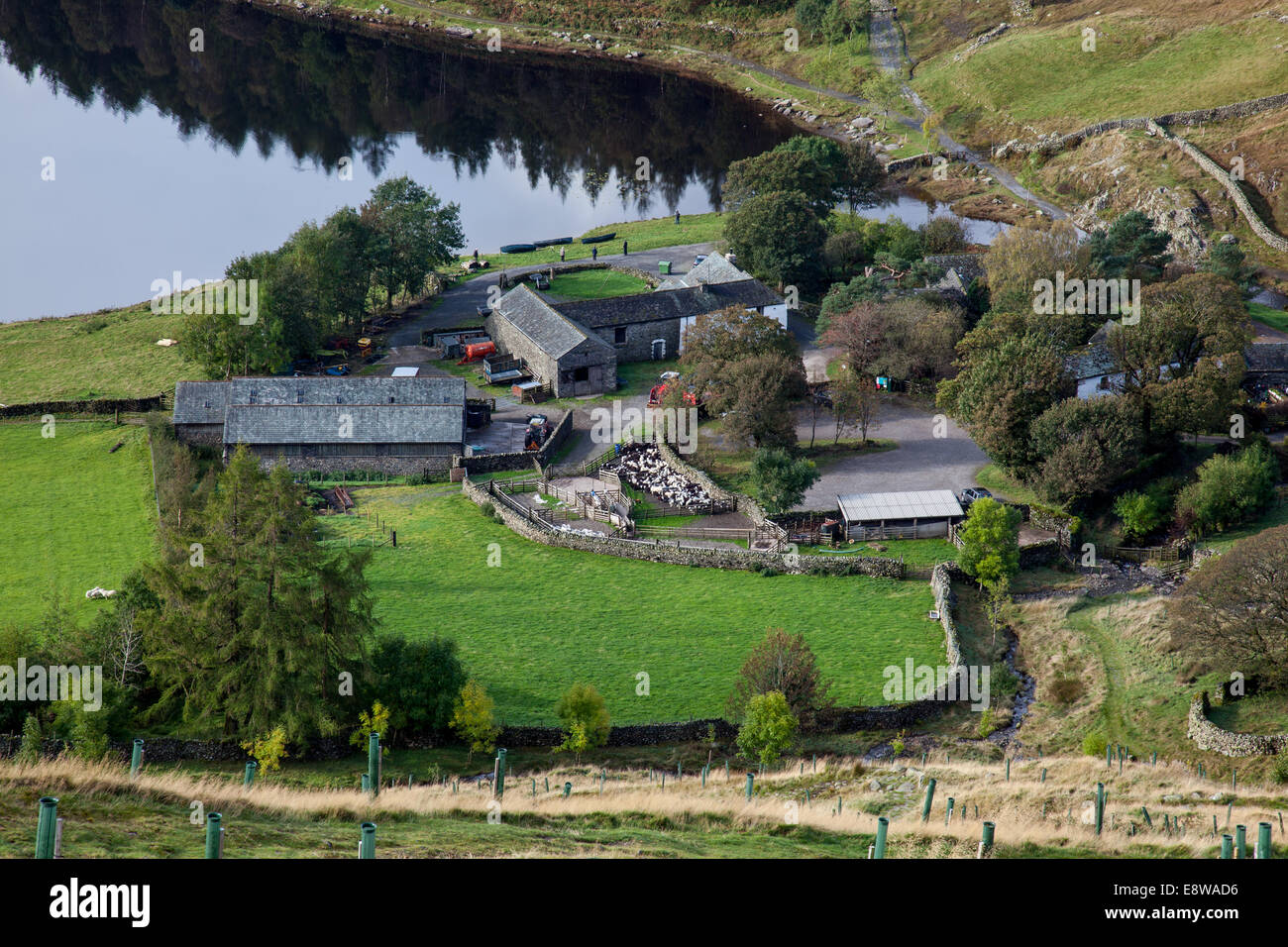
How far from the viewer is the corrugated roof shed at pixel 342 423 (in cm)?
6047

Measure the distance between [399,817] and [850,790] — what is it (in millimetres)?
12998

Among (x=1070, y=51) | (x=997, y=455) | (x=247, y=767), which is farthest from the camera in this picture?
(x=1070, y=51)

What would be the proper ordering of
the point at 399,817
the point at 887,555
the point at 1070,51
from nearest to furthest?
Answer: 1. the point at 399,817
2. the point at 887,555
3. the point at 1070,51

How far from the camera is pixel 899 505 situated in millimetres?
55125

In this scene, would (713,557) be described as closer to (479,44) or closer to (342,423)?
(342,423)

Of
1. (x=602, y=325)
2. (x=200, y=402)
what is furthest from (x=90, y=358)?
(x=602, y=325)

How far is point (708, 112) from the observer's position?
13162cm

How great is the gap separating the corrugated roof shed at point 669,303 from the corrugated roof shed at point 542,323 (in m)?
1.23

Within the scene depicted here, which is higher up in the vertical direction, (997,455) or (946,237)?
(946,237)

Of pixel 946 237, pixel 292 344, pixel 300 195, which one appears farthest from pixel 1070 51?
pixel 292 344

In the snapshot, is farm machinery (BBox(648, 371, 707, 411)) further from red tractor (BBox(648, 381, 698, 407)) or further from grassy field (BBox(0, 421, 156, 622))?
grassy field (BBox(0, 421, 156, 622))

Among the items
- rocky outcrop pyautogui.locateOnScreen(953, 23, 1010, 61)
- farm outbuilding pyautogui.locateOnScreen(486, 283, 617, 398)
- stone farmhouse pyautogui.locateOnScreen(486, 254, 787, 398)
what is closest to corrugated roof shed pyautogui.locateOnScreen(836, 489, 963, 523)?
stone farmhouse pyautogui.locateOnScreen(486, 254, 787, 398)

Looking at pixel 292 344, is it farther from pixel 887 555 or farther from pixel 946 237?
pixel 946 237

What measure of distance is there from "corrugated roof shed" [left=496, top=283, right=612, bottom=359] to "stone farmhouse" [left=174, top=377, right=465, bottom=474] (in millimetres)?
8260
